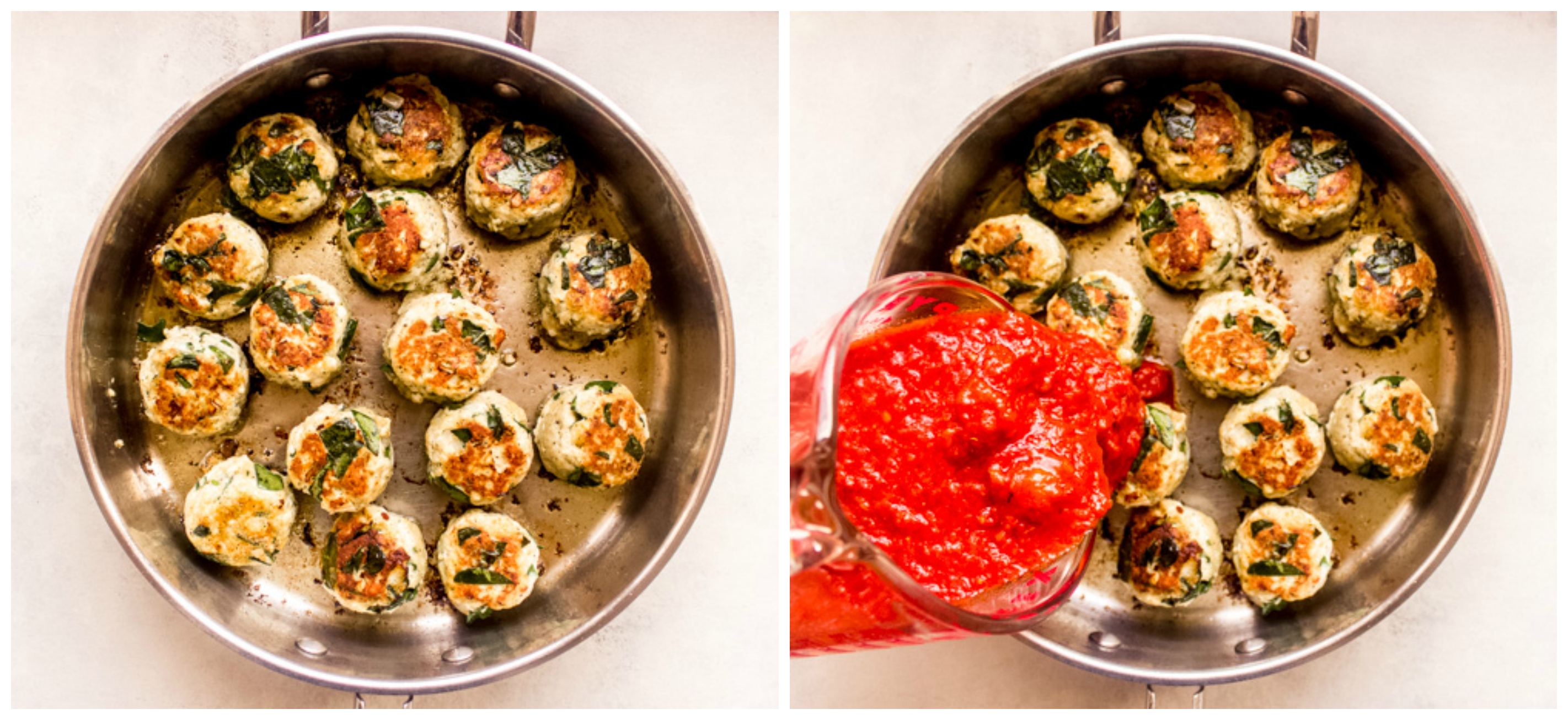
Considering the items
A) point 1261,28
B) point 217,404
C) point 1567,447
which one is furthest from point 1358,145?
point 217,404

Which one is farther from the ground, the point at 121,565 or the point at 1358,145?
the point at 1358,145

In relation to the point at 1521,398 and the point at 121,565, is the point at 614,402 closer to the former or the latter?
the point at 121,565

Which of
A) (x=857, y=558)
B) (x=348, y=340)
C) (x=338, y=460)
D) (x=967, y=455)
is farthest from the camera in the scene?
(x=348, y=340)

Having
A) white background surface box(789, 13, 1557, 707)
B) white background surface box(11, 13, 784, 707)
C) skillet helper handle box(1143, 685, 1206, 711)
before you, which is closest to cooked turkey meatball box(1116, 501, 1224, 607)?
skillet helper handle box(1143, 685, 1206, 711)

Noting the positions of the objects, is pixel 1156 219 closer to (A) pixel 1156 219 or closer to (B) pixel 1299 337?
(A) pixel 1156 219

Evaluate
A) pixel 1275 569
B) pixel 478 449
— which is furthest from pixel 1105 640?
pixel 478 449

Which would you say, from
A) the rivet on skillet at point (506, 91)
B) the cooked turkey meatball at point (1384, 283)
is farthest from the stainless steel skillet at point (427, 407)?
the cooked turkey meatball at point (1384, 283)
